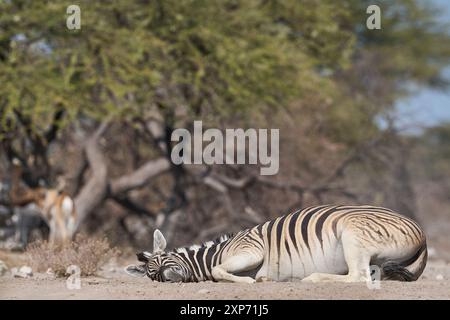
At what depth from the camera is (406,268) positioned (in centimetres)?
877

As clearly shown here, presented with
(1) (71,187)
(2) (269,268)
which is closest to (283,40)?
(1) (71,187)

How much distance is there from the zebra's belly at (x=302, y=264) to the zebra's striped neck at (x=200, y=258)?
507 mm

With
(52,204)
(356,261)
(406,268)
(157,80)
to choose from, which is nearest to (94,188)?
(52,204)

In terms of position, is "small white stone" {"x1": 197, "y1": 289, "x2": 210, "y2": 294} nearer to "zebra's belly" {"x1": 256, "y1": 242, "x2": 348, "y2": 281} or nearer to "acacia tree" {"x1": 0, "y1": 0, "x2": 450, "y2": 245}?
"zebra's belly" {"x1": 256, "y1": 242, "x2": 348, "y2": 281}

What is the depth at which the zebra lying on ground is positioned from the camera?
8.31m

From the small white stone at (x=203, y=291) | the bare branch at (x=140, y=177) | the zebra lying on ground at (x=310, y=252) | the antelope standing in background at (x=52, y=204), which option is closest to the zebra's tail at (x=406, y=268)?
the zebra lying on ground at (x=310, y=252)

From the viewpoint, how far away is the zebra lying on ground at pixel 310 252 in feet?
27.3

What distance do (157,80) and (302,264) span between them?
9919 mm

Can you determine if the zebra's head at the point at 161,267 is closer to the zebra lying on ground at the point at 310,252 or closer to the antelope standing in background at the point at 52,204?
the zebra lying on ground at the point at 310,252

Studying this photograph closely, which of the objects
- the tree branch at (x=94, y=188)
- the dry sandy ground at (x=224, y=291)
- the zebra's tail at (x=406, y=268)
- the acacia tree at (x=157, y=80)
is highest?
the acacia tree at (x=157, y=80)

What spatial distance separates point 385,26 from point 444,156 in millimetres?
10705

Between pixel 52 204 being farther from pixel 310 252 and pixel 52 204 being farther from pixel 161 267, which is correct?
pixel 310 252

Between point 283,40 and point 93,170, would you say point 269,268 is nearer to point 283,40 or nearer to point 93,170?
point 93,170

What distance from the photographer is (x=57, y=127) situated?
2023cm
